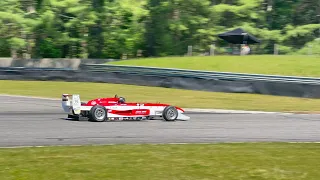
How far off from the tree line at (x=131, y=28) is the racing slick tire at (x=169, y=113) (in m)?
29.3

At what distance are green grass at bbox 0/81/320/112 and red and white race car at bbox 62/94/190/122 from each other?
15.0ft

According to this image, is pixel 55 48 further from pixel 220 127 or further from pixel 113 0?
pixel 220 127

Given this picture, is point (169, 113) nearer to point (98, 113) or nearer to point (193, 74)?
point (98, 113)

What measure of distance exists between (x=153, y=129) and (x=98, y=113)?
160 cm

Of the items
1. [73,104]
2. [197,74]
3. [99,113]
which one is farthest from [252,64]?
[73,104]

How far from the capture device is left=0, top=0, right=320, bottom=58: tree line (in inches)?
1726

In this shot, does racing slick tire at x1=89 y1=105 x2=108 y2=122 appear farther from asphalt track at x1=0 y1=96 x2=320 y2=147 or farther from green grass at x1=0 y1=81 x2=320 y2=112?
green grass at x1=0 y1=81 x2=320 y2=112

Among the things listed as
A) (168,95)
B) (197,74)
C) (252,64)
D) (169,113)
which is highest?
(252,64)

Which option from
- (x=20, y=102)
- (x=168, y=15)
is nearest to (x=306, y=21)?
(x=168, y=15)

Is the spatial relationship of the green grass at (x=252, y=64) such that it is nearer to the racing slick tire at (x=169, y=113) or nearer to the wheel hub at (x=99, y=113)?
the racing slick tire at (x=169, y=113)

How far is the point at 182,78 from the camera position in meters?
25.5

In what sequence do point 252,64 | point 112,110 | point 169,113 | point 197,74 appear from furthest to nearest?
point 252,64, point 197,74, point 169,113, point 112,110

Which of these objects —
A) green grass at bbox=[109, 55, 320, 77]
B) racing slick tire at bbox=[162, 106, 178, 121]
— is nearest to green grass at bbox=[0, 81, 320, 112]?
green grass at bbox=[109, 55, 320, 77]

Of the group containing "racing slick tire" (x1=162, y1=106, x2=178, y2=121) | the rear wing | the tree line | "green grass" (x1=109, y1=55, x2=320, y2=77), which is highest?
the tree line
